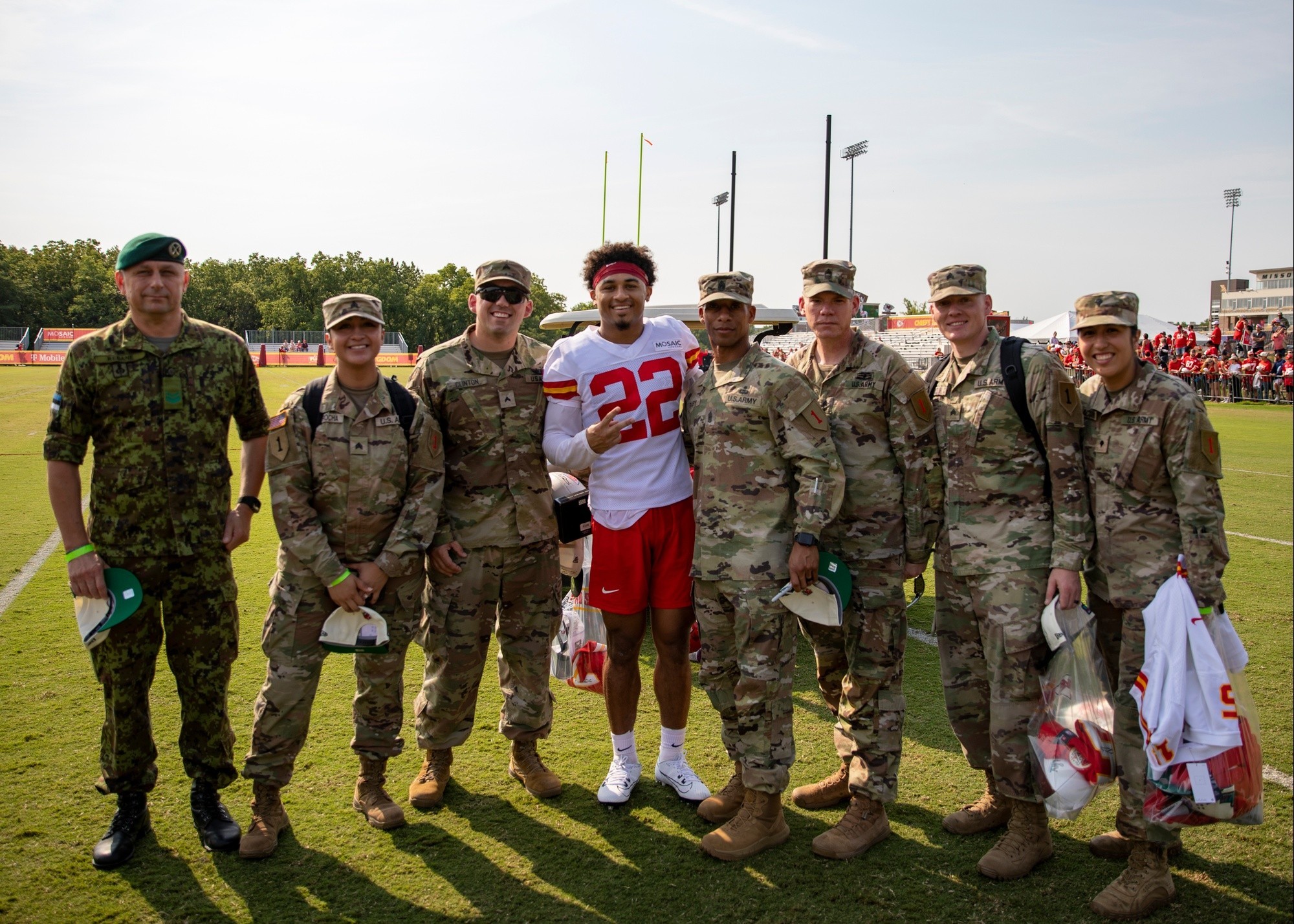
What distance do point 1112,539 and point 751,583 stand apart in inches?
58.0

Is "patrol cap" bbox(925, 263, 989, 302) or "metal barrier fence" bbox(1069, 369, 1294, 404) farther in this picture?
"metal barrier fence" bbox(1069, 369, 1294, 404)

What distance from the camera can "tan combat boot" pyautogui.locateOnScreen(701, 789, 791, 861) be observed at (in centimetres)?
386

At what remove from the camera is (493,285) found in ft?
14.2

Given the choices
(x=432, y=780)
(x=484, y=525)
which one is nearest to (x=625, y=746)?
(x=432, y=780)

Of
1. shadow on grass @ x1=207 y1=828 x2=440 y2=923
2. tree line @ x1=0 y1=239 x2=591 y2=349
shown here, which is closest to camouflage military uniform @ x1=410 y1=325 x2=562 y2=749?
shadow on grass @ x1=207 y1=828 x2=440 y2=923

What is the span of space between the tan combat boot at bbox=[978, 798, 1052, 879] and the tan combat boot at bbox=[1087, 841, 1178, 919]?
0.28 metres

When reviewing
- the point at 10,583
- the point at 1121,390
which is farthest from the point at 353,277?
the point at 1121,390

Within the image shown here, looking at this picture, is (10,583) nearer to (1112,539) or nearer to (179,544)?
(179,544)

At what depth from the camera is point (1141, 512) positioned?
3.56 meters

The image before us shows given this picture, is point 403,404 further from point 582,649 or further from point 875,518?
point 875,518

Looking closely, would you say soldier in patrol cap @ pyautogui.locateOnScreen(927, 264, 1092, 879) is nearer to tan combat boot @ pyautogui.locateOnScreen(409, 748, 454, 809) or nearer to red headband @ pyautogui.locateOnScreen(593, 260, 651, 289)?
red headband @ pyautogui.locateOnScreen(593, 260, 651, 289)

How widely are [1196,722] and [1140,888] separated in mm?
732

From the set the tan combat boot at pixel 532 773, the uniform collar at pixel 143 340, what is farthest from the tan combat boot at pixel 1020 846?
the uniform collar at pixel 143 340

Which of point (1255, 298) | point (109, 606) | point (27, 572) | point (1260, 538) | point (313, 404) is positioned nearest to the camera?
point (109, 606)
